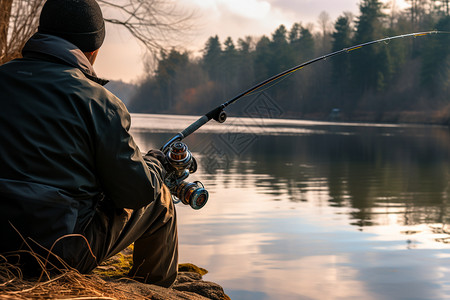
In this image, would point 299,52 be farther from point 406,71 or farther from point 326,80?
point 406,71

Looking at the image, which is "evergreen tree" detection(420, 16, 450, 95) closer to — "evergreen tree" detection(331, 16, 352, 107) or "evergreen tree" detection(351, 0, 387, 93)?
"evergreen tree" detection(351, 0, 387, 93)

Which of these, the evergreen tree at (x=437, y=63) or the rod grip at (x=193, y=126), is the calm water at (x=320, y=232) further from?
the evergreen tree at (x=437, y=63)

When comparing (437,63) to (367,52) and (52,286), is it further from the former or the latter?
(52,286)

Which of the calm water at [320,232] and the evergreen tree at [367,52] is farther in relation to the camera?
the evergreen tree at [367,52]

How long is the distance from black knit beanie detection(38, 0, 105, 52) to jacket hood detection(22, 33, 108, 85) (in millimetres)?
74

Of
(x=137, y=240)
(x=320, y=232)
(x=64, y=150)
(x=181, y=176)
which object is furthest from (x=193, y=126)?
(x=320, y=232)

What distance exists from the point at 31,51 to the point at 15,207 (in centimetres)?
59

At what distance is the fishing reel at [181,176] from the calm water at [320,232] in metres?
1.06

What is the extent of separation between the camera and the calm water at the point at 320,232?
13.9ft

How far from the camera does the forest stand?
47.8 metres

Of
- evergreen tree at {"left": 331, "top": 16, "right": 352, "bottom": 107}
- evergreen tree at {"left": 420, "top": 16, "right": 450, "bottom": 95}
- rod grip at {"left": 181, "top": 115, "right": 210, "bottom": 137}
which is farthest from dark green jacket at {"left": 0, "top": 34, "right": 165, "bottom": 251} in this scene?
evergreen tree at {"left": 331, "top": 16, "right": 352, "bottom": 107}

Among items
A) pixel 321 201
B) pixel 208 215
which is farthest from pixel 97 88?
pixel 321 201

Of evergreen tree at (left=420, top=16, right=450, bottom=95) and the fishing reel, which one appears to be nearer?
the fishing reel

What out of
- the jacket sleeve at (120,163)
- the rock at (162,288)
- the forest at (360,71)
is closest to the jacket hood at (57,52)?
the jacket sleeve at (120,163)
